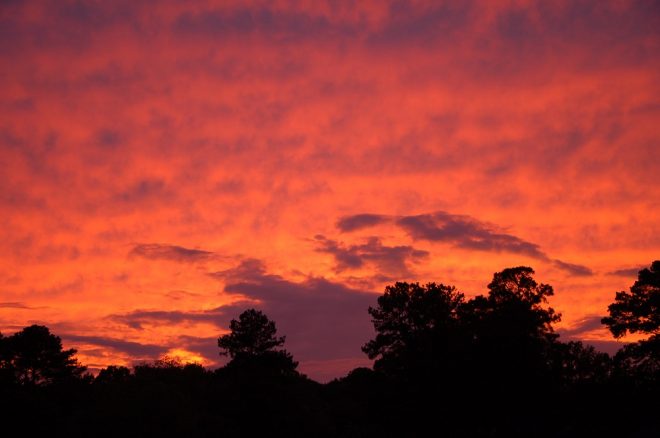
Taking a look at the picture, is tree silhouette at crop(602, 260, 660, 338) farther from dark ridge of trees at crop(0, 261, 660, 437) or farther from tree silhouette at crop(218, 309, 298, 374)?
tree silhouette at crop(218, 309, 298, 374)

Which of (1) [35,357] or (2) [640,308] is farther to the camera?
(1) [35,357]

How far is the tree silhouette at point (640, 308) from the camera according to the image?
59.3 m

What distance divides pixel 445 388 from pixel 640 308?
20.1 m

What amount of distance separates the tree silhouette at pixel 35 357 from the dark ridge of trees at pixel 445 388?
11295mm

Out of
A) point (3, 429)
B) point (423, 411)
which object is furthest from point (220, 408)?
point (423, 411)

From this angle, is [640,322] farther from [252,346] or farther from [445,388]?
[252,346]

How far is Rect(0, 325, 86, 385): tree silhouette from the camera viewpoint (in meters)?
96.3

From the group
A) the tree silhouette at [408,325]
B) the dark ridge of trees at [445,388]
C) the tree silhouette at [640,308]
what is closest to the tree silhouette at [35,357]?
the dark ridge of trees at [445,388]

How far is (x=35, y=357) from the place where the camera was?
98.0m

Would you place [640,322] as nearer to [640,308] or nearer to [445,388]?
[640,308]

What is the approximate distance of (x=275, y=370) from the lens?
3499 inches

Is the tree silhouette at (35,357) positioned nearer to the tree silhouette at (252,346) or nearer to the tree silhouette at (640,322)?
the tree silhouette at (252,346)

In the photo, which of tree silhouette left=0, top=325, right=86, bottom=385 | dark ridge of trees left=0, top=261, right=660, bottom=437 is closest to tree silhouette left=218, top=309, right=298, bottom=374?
dark ridge of trees left=0, top=261, right=660, bottom=437

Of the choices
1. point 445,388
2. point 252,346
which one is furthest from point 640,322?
point 252,346
